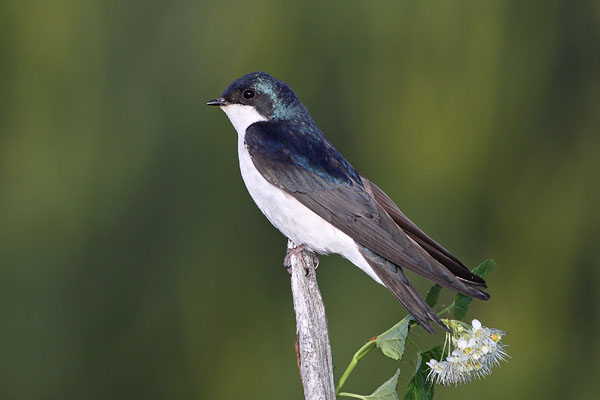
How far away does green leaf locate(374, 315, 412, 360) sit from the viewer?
1374 millimetres

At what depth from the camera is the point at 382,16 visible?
337 cm

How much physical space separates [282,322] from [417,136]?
89 centimetres

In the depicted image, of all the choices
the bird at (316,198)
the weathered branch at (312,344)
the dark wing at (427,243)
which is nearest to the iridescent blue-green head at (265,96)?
the bird at (316,198)

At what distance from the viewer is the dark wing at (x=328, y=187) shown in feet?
6.05

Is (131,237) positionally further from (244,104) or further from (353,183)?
(353,183)

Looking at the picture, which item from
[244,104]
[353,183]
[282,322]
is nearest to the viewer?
[353,183]

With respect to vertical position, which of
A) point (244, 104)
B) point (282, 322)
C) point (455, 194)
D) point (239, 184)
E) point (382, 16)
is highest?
point (382, 16)

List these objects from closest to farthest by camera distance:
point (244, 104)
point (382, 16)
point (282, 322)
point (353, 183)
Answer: point (353, 183) → point (244, 104) → point (282, 322) → point (382, 16)

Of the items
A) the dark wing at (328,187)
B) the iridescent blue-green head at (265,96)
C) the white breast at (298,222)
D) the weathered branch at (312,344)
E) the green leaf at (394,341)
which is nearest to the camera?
the green leaf at (394,341)

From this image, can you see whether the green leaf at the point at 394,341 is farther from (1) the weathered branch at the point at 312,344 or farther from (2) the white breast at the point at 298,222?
(2) the white breast at the point at 298,222

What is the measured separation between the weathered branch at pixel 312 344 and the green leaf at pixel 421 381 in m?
0.17

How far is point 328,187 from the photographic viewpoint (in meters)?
2.02

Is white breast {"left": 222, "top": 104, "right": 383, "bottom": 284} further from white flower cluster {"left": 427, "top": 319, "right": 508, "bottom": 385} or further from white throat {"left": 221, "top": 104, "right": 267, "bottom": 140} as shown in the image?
white flower cluster {"left": 427, "top": 319, "right": 508, "bottom": 385}

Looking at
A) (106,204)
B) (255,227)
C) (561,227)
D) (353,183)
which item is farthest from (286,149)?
(561,227)
